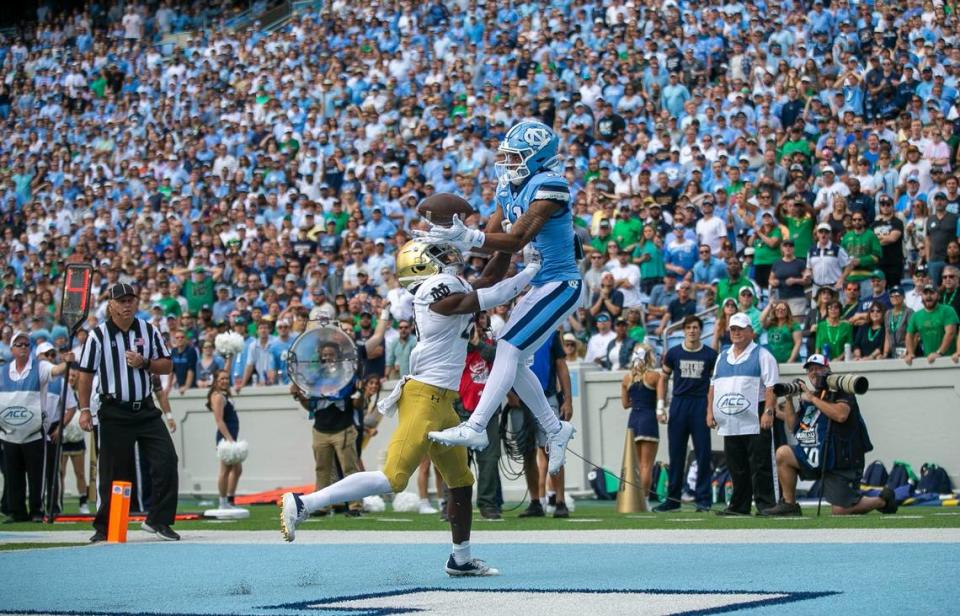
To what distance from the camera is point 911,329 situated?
1510cm

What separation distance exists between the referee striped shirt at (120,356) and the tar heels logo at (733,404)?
17.0 ft

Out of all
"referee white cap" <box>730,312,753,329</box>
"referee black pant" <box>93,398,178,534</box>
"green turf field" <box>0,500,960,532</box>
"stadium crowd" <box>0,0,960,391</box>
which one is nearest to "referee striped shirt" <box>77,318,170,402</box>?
"referee black pant" <box>93,398,178,534</box>

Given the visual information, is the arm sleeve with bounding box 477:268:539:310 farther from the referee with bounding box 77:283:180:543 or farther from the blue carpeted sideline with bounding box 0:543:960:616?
the referee with bounding box 77:283:180:543

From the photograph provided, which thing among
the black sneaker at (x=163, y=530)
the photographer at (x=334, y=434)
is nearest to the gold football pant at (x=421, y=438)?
the black sneaker at (x=163, y=530)

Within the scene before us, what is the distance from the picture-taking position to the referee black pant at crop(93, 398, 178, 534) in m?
11.6

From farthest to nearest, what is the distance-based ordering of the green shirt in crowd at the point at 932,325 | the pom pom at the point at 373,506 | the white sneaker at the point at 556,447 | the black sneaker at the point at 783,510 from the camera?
1. the pom pom at the point at 373,506
2. the green shirt in crowd at the point at 932,325
3. the black sneaker at the point at 783,510
4. the white sneaker at the point at 556,447

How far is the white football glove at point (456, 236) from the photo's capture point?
7.51m

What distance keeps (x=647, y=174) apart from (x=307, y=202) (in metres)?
6.57

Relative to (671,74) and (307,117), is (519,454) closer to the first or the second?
(671,74)

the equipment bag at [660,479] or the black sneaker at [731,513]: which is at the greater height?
the equipment bag at [660,479]

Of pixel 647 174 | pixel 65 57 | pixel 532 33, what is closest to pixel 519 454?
pixel 647 174

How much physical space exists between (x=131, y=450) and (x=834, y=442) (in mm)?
6038

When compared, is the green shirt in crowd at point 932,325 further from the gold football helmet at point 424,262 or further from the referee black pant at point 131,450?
the gold football helmet at point 424,262

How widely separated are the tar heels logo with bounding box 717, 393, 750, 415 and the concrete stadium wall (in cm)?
173
